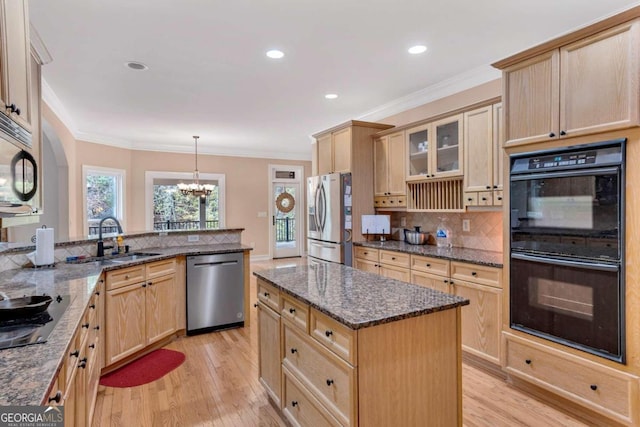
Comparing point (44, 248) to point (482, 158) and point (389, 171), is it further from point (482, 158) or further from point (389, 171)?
point (482, 158)

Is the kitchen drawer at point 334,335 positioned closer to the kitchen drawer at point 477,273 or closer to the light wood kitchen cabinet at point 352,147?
the kitchen drawer at point 477,273

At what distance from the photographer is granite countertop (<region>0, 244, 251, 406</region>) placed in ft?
3.23

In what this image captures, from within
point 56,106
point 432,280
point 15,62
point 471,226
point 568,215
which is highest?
point 56,106

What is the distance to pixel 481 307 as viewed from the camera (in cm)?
286

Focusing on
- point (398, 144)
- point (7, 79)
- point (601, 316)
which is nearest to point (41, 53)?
point (7, 79)

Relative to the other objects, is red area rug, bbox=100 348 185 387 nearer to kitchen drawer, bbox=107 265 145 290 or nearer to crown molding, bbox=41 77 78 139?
kitchen drawer, bbox=107 265 145 290

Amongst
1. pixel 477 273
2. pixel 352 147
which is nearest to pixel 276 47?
pixel 352 147

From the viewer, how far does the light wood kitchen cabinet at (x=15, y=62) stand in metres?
1.37

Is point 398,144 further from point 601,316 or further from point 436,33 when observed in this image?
point 601,316

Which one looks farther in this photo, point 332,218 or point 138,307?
point 332,218

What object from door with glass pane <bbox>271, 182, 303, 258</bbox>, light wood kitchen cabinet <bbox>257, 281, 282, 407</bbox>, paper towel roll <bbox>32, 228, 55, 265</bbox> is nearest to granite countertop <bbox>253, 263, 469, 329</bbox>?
light wood kitchen cabinet <bbox>257, 281, 282, 407</bbox>

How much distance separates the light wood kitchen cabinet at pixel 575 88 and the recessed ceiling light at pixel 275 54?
1773mm

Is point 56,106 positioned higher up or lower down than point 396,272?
higher up

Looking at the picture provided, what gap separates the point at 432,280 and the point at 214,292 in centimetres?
223
